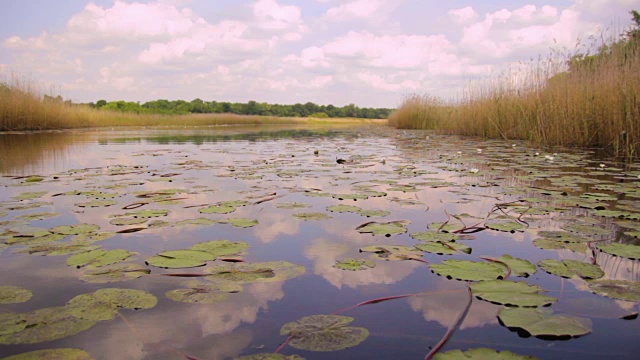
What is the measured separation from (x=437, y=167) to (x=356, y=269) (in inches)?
142

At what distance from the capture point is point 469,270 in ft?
4.99

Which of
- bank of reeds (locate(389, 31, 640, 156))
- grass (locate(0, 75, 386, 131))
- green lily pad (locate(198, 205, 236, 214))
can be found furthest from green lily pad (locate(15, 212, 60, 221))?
grass (locate(0, 75, 386, 131))

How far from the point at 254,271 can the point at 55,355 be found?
0.68m

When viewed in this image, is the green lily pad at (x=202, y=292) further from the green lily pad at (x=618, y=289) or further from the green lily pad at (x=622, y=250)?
the green lily pad at (x=622, y=250)

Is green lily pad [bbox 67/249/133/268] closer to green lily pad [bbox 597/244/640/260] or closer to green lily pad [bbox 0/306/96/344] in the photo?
green lily pad [bbox 0/306/96/344]

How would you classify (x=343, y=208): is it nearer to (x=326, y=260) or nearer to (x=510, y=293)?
(x=326, y=260)

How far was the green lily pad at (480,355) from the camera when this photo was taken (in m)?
0.95

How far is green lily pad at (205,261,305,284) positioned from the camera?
1463 mm

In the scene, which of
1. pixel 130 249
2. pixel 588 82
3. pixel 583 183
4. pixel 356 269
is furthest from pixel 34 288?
pixel 588 82

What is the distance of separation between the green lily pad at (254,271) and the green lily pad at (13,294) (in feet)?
1.84

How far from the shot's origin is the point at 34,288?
54.3 inches

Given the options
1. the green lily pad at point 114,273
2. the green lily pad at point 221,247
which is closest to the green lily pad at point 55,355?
the green lily pad at point 114,273

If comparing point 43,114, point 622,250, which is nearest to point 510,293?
point 622,250

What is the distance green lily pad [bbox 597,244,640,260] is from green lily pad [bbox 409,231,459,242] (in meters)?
0.61
